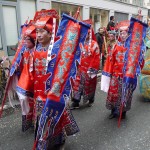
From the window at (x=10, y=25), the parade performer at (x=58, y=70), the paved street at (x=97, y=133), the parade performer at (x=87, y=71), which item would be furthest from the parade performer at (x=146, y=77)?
the window at (x=10, y=25)

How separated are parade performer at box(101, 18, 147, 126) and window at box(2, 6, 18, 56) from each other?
496 cm

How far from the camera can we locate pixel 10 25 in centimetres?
774

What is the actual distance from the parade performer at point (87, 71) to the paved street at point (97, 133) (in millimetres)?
310

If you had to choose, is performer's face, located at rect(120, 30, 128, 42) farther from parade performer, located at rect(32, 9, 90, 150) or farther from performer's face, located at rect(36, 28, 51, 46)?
performer's face, located at rect(36, 28, 51, 46)

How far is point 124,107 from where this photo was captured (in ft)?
12.3

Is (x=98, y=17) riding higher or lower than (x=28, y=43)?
higher

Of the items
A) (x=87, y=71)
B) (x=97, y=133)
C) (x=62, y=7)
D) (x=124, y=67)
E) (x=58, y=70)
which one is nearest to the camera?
(x=58, y=70)

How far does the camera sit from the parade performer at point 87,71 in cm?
424

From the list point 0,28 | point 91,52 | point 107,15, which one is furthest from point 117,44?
point 107,15

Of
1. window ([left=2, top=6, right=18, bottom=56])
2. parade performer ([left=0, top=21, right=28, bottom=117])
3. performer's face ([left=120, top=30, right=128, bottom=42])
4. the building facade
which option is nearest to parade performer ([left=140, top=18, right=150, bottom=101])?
the building facade

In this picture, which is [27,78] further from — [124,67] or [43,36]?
[124,67]

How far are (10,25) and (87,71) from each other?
Result: 4554 millimetres

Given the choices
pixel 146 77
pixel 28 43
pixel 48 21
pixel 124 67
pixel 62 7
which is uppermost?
pixel 62 7

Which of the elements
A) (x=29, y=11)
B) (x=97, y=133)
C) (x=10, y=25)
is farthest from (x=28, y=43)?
(x=29, y=11)
